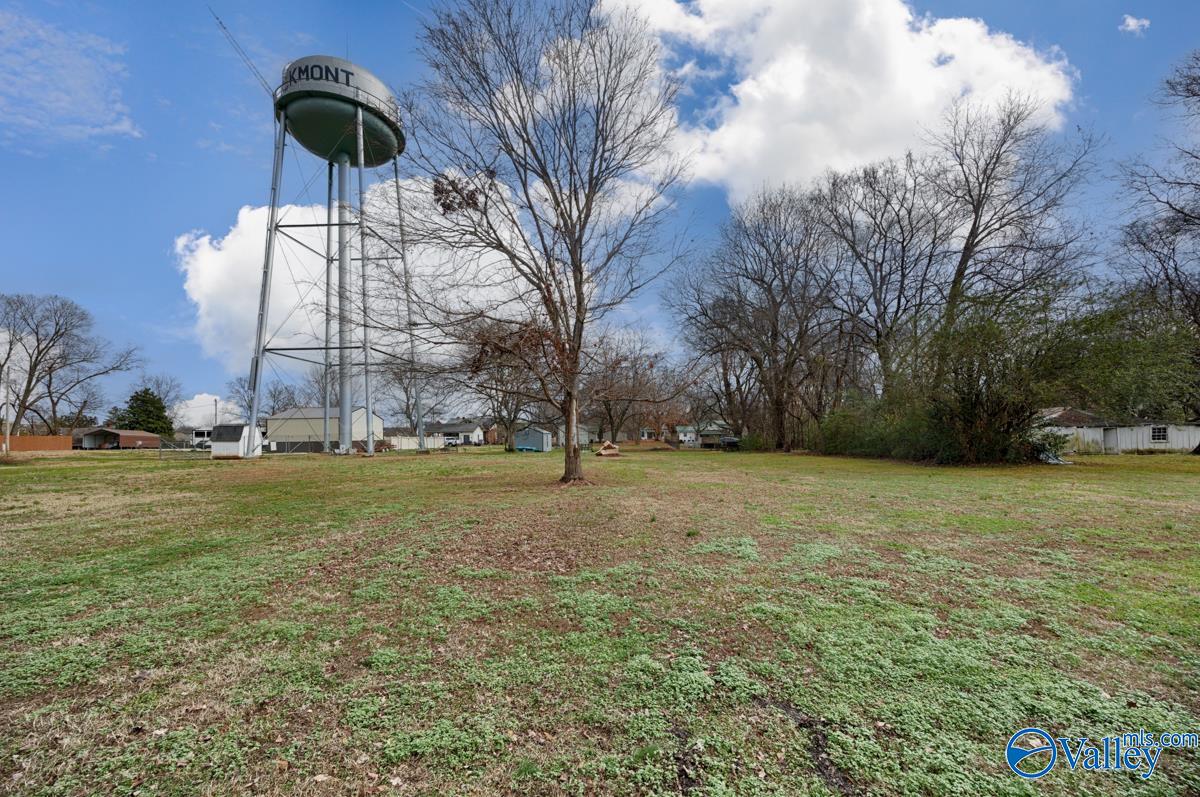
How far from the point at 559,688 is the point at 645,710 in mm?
431

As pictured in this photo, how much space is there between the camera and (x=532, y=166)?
1023 centimetres

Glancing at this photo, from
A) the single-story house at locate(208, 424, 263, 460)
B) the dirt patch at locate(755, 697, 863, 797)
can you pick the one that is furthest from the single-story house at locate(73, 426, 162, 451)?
the dirt patch at locate(755, 697, 863, 797)

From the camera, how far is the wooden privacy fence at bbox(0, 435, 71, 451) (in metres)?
35.0

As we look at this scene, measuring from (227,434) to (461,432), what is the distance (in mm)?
41709

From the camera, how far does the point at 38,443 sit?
1444 inches

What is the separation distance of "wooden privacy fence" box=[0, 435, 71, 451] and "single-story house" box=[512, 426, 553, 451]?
34.5 meters

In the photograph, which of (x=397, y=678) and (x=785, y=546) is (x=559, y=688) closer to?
(x=397, y=678)

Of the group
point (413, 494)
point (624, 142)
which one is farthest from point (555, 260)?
point (413, 494)

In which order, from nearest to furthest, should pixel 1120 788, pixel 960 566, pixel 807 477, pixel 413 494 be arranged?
pixel 1120 788, pixel 960 566, pixel 413 494, pixel 807 477

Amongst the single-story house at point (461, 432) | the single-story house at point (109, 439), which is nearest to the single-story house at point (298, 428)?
the single-story house at point (109, 439)

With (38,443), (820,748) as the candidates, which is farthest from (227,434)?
(820,748)

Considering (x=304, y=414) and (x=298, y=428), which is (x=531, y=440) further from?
(x=298, y=428)

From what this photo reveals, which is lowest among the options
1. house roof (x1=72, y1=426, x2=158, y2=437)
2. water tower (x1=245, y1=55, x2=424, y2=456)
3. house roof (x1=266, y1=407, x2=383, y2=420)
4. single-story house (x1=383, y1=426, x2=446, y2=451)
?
single-story house (x1=383, y1=426, x2=446, y2=451)

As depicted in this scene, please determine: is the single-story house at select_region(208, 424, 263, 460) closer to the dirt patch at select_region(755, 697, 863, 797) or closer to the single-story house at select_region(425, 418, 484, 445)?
the single-story house at select_region(425, 418, 484, 445)
